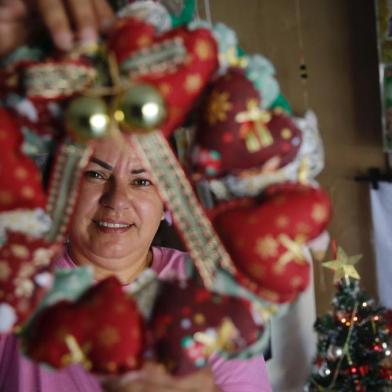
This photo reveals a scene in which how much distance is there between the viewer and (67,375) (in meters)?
0.87

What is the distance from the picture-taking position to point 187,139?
0.53 m

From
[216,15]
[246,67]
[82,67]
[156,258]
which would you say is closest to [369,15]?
[216,15]

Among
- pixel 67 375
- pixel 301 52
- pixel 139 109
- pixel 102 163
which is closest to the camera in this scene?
pixel 139 109

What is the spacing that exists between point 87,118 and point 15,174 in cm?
9

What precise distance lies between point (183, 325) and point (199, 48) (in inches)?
9.5

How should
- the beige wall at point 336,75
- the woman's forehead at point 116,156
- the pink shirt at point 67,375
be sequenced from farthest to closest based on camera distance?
1. the beige wall at point 336,75
2. the pink shirt at point 67,375
3. the woman's forehead at point 116,156

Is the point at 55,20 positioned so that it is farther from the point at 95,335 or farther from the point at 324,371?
the point at 324,371

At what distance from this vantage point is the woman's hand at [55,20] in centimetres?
45

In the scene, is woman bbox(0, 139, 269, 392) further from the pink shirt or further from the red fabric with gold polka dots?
the red fabric with gold polka dots

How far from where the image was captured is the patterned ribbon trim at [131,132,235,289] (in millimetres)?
485

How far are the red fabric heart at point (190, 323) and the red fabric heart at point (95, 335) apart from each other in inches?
0.9

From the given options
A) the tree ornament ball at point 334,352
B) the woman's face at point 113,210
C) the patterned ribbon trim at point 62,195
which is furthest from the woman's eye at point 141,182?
the tree ornament ball at point 334,352

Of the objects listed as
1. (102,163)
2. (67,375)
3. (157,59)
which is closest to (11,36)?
(157,59)

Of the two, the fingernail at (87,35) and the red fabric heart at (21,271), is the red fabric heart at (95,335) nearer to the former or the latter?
the red fabric heart at (21,271)
